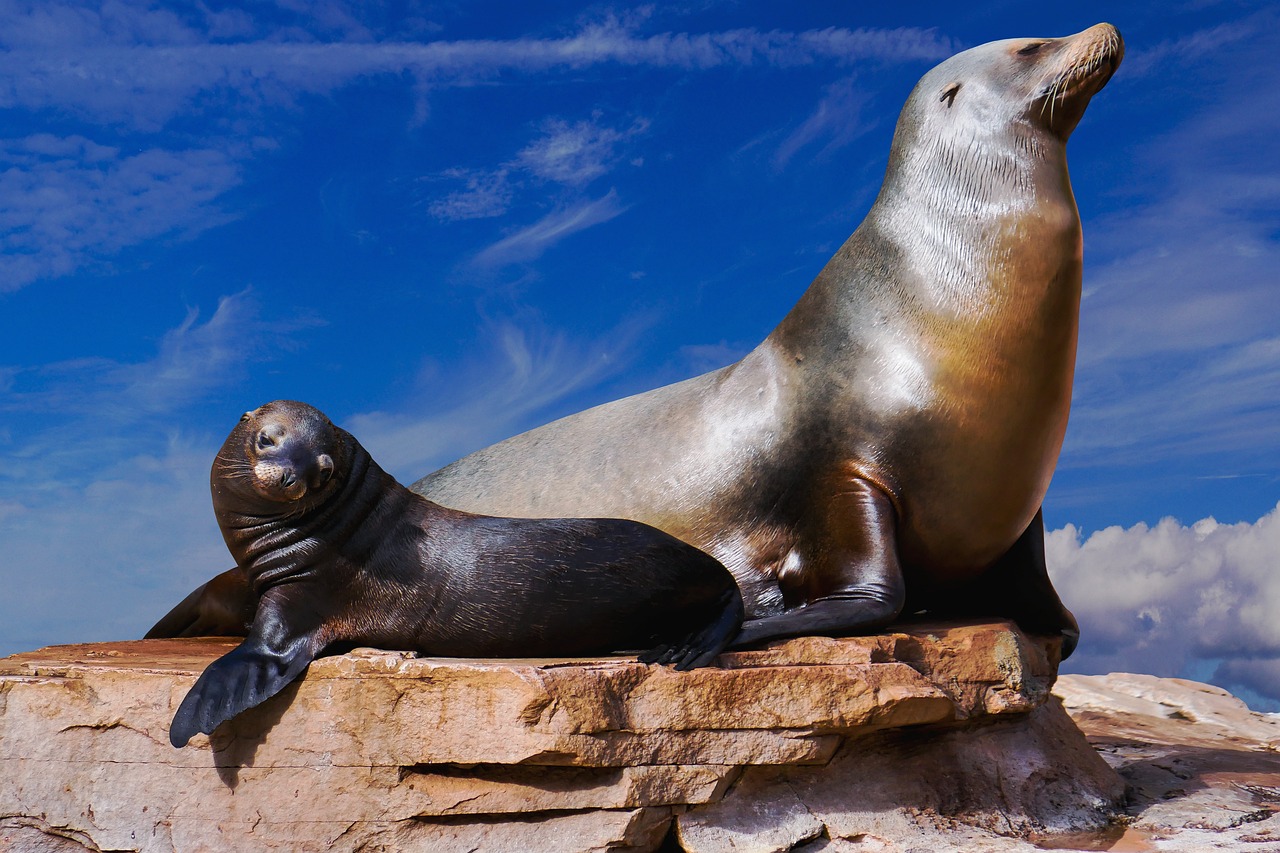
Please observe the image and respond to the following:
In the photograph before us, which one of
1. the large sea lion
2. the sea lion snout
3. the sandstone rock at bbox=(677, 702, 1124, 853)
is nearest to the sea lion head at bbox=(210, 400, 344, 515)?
the sea lion snout

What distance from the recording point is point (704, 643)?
459cm

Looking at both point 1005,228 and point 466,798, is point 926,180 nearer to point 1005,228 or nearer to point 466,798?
point 1005,228

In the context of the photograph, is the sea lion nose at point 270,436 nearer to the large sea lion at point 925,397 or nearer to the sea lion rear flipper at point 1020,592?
the large sea lion at point 925,397

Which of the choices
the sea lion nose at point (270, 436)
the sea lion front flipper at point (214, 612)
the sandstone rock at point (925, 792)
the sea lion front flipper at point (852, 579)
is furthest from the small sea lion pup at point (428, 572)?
the sea lion front flipper at point (214, 612)

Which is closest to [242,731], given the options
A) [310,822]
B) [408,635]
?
[310,822]

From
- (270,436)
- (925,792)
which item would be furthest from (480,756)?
(925,792)

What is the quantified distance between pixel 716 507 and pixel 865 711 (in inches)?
64.6

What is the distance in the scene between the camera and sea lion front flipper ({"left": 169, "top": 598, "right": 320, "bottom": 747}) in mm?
4199

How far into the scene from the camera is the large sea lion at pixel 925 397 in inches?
219

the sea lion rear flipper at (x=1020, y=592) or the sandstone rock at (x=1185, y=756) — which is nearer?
the sandstone rock at (x=1185, y=756)

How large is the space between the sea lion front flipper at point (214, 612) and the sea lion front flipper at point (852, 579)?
2.68 m

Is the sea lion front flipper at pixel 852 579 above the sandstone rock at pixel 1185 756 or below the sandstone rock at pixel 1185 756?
above

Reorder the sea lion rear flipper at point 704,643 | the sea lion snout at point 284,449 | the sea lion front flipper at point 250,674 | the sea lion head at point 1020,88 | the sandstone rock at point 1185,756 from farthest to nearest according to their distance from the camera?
the sea lion head at point 1020,88 < the sandstone rock at point 1185,756 < the sea lion snout at point 284,449 < the sea lion rear flipper at point 704,643 < the sea lion front flipper at point 250,674

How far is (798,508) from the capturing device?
→ 5.78 meters
